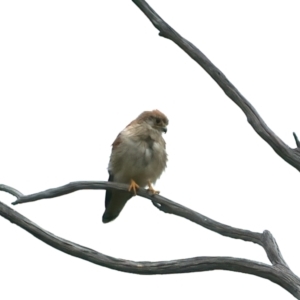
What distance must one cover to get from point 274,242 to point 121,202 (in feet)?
9.47

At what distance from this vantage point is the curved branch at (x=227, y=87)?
522cm

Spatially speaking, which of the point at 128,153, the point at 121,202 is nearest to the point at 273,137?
the point at 128,153

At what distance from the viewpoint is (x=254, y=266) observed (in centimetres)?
500

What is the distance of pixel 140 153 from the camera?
743cm

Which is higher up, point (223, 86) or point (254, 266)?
point (223, 86)

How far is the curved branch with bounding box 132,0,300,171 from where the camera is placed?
5.22 m

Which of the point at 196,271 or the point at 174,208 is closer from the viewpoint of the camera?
the point at 196,271

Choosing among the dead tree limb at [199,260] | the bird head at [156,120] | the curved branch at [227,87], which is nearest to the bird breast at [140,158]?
the bird head at [156,120]

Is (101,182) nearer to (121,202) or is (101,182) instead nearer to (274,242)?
(274,242)

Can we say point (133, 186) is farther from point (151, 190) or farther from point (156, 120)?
point (156, 120)

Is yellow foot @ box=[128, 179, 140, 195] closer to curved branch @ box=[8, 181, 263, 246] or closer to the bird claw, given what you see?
the bird claw

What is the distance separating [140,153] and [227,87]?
222cm

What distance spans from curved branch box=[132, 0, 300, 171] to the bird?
2026mm

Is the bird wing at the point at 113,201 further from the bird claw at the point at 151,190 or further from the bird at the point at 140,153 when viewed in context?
the bird claw at the point at 151,190
